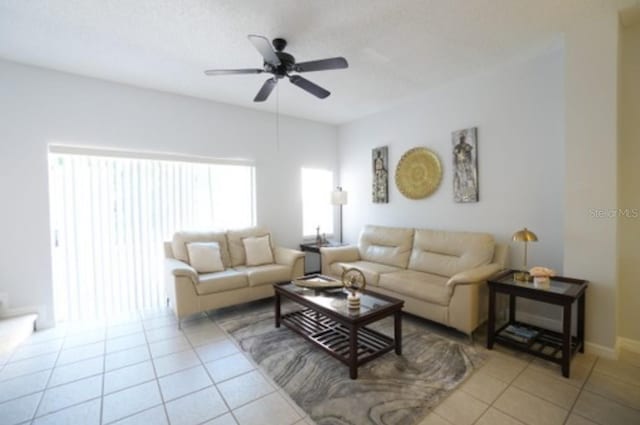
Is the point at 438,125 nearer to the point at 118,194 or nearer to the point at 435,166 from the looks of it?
the point at 435,166

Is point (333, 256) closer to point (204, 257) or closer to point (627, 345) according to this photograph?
point (204, 257)

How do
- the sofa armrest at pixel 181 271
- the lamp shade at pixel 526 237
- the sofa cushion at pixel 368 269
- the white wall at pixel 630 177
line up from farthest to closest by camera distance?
the sofa cushion at pixel 368 269 → the sofa armrest at pixel 181 271 → the lamp shade at pixel 526 237 → the white wall at pixel 630 177

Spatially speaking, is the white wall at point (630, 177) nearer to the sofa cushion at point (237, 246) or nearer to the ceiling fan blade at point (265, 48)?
the ceiling fan blade at point (265, 48)

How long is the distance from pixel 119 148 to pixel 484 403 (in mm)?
4250

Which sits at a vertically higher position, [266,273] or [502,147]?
[502,147]

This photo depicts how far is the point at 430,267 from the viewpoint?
3467 millimetres

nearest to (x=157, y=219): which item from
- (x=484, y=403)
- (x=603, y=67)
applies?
(x=484, y=403)

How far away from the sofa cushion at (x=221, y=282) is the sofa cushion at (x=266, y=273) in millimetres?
82

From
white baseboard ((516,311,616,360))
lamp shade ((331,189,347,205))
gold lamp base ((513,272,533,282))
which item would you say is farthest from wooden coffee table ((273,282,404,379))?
lamp shade ((331,189,347,205))

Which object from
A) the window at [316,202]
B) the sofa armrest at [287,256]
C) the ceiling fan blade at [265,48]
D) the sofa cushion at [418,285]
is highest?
the ceiling fan blade at [265,48]

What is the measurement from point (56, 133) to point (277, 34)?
2615 mm

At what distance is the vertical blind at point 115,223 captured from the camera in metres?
3.24

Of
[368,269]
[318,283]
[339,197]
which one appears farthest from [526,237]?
[339,197]

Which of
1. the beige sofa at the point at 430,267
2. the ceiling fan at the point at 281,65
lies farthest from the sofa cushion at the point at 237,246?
the ceiling fan at the point at 281,65
